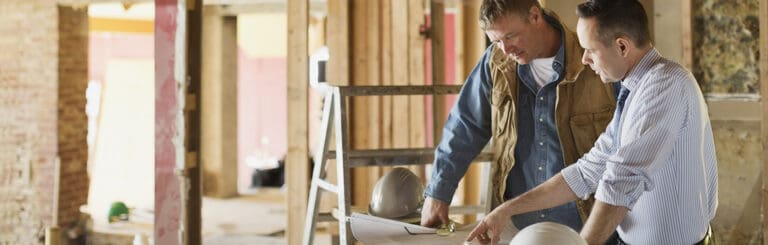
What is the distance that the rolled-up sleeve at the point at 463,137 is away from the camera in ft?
9.98

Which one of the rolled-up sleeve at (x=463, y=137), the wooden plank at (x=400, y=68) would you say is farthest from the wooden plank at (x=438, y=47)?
the rolled-up sleeve at (x=463, y=137)

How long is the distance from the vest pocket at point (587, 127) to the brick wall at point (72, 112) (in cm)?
644

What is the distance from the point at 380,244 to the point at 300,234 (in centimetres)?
301

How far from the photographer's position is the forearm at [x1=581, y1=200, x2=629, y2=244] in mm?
1976

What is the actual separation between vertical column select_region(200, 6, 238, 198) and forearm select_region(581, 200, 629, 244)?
355 inches

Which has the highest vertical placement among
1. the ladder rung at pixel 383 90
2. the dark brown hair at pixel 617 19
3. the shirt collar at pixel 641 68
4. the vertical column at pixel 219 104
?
the dark brown hair at pixel 617 19

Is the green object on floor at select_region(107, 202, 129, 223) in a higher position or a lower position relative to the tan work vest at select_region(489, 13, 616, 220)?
lower

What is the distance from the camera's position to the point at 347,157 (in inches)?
136

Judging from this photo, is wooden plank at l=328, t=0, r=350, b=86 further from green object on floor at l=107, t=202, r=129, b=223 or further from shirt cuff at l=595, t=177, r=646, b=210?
shirt cuff at l=595, t=177, r=646, b=210

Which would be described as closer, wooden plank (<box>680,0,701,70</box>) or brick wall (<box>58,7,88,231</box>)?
wooden plank (<box>680,0,701,70</box>)

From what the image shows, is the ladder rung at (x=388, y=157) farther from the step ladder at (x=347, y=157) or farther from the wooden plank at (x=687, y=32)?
the wooden plank at (x=687, y=32)

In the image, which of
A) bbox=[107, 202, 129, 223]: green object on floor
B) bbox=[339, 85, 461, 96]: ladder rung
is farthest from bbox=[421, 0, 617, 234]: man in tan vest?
bbox=[107, 202, 129, 223]: green object on floor

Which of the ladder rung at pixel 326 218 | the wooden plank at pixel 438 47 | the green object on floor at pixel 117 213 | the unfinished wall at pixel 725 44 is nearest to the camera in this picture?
the ladder rung at pixel 326 218

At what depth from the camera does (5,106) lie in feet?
27.2
